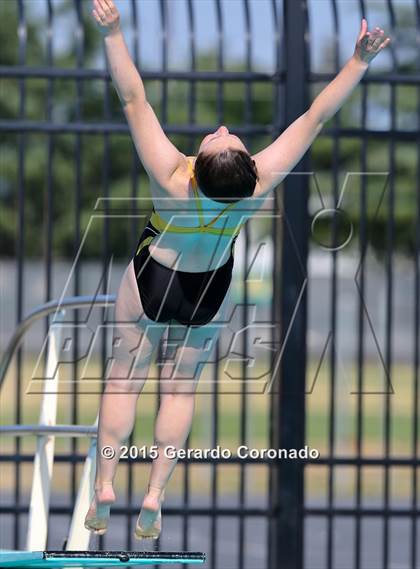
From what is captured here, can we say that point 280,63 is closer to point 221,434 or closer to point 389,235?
point 389,235

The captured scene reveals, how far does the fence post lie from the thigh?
7.92ft

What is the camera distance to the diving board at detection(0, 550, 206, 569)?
4035 mm

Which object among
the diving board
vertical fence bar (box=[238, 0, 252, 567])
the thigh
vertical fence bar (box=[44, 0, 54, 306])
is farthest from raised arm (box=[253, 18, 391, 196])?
vertical fence bar (box=[44, 0, 54, 306])

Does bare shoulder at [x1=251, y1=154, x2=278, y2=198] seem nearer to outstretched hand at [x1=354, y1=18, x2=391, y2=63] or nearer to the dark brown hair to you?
the dark brown hair

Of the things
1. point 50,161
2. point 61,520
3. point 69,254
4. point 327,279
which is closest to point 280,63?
point 50,161

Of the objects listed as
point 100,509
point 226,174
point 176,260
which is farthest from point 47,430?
Answer: point 226,174

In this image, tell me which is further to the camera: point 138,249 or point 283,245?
point 283,245

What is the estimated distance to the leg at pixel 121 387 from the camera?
4125mm

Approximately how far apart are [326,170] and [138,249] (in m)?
39.5

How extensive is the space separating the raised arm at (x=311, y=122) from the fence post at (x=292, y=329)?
8.25 feet

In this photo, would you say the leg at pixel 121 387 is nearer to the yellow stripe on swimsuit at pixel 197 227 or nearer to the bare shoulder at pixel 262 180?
the yellow stripe on swimsuit at pixel 197 227

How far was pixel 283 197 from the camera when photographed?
22.4 ft

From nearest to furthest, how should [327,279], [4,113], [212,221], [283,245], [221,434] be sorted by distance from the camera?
[212,221], [283,245], [221,434], [327,279], [4,113]

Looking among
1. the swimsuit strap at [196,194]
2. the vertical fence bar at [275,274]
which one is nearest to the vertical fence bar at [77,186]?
the vertical fence bar at [275,274]
